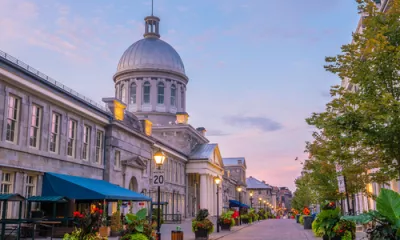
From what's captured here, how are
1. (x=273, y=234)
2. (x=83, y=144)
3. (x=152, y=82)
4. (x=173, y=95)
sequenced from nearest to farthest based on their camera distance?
1. (x=83, y=144)
2. (x=273, y=234)
3. (x=152, y=82)
4. (x=173, y=95)

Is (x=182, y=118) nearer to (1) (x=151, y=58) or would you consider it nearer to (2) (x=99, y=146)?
(1) (x=151, y=58)

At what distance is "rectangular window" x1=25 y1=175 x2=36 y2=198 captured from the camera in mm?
23109

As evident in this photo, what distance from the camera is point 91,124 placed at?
99.5 feet

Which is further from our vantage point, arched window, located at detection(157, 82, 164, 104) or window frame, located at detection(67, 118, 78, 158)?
arched window, located at detection(157, 82, 164, 104)

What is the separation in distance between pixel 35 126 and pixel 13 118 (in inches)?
76.2

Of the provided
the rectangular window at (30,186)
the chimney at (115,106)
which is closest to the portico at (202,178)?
the chimney at (115,106)

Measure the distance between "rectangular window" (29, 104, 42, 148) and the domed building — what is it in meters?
44.3

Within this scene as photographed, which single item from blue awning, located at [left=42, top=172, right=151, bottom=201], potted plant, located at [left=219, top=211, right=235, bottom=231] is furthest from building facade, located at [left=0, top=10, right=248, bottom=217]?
potted plant, located at [left=219, top=211, right=235, bottom=231]

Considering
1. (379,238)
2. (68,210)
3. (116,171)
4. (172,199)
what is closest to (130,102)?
(172,199)

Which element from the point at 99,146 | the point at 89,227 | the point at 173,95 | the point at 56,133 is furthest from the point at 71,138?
the point at 173,95

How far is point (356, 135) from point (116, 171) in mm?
20681

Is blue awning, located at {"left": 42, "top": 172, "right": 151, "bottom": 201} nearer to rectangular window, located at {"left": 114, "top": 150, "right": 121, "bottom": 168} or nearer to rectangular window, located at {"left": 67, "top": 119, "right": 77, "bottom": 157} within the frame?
rectangular window, located at {"left": 67, "top": 119, "right": 77, "bottom": 157}

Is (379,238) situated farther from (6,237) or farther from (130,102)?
(130,102)

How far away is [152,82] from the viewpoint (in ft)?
234
